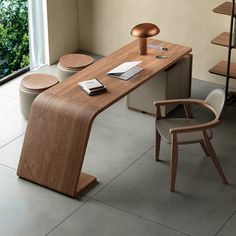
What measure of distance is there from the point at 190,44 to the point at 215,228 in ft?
9.53

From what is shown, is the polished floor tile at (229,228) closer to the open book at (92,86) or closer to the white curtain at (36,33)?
the open book at (92,86)

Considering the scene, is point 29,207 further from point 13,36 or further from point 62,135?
point 13,36

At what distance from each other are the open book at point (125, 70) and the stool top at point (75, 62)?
0.92m

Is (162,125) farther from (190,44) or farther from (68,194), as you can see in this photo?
(190,44)

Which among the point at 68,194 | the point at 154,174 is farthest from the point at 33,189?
the point at 154,174

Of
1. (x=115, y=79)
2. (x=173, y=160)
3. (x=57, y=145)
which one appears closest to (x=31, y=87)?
(x=115, y=79)

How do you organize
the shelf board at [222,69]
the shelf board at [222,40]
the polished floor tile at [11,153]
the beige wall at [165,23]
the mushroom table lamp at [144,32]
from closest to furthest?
the polished floor tile at [11,153] < the mushroom table lamp at [144,32] < the shelf board at [222,40] < the shelf board at [222,69] < the beige wall at [165,23]

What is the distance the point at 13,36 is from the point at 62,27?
61 cm

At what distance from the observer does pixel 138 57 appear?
638 cm

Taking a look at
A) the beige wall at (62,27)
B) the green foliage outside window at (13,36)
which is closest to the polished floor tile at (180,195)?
the beige wall at (62,27)

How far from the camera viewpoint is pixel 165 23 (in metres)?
7.42

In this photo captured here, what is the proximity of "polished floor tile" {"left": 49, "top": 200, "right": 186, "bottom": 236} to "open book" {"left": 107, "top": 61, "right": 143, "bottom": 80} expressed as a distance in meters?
1.32

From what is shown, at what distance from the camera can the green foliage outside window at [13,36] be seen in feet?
25.2

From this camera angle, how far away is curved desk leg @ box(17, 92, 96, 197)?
17.2ft
